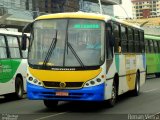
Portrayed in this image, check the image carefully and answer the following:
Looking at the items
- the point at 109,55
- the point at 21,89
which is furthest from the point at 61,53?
the point at 21,89

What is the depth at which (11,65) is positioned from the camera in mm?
19406

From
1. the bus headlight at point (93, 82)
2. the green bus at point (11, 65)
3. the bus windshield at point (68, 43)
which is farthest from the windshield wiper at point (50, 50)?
the green bus at point (11, 65)

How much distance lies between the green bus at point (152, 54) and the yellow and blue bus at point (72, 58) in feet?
70.4

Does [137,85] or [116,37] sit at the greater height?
[116,37]

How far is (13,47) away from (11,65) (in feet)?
3.18

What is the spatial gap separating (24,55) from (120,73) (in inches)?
224

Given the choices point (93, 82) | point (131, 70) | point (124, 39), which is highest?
point (124, 39)

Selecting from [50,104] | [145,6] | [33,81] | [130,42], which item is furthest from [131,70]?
[145,6]

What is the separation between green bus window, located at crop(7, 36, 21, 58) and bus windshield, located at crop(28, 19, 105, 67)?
5.12 m

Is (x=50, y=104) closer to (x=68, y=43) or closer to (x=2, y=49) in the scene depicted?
(x=68, y=43)

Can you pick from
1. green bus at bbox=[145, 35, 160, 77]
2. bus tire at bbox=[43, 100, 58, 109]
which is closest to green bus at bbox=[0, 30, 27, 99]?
bus tire at bbox=[43, 100, 58, 109]

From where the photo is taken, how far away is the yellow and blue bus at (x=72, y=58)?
1386cm

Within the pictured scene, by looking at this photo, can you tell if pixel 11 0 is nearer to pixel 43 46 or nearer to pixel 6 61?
pixel 6 61

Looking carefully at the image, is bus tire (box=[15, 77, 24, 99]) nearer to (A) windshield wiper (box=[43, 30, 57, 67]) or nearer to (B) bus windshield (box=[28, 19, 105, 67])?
(B) bus windshield (box=[28, 19, 105, 67])
